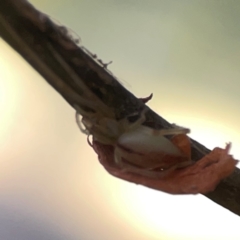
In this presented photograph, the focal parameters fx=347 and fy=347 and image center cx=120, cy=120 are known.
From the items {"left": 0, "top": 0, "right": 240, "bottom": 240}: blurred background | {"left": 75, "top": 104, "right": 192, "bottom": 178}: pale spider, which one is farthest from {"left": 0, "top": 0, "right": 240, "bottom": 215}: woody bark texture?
{"left": 0, "top": 0, "right": 240, "bottom": 240}: blurred background

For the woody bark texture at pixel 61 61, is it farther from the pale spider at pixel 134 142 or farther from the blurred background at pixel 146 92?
the blurred background at pixel 146 92

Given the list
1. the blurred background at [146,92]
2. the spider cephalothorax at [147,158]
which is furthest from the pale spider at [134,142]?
the blurred background at [146,92]

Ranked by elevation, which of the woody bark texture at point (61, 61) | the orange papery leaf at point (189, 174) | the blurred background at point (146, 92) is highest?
the blurred background at point (146, 92)

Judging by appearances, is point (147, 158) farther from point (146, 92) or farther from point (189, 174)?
point (146, 92)

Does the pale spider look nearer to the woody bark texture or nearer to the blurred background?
the woody bark texture

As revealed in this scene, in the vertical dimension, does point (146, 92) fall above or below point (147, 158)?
above

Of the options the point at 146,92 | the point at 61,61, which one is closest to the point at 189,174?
the point at 61,61
